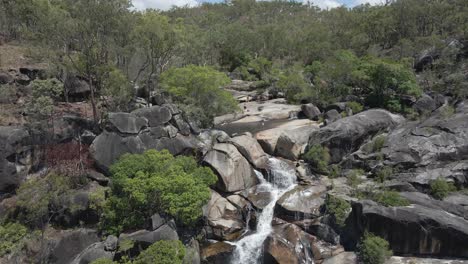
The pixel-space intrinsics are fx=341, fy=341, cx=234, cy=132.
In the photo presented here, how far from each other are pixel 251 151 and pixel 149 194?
1035 cm

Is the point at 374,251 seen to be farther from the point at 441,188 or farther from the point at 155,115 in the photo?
the point at 155,115

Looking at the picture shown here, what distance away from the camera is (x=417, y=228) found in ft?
65.3

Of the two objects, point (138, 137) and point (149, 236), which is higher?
point (138, 137)

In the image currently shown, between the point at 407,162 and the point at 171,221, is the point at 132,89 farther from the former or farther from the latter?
the point at 407,162

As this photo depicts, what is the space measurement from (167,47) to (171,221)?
58.9 ft

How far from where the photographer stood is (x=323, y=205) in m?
23.6

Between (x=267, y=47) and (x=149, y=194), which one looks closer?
(x=149, y=194)

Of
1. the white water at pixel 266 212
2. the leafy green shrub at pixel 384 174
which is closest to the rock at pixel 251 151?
the white water at pixel 266 212

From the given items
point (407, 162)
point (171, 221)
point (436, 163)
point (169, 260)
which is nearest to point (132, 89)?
point (171, 221)

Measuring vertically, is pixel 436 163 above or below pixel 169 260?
above

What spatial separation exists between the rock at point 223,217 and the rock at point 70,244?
23.3 ft

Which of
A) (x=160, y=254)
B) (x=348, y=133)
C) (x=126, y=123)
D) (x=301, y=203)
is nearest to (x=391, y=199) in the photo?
(x=301, y=203)

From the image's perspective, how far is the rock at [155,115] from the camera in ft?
89.1

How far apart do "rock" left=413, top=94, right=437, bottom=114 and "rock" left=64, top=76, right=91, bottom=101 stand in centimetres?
3372
